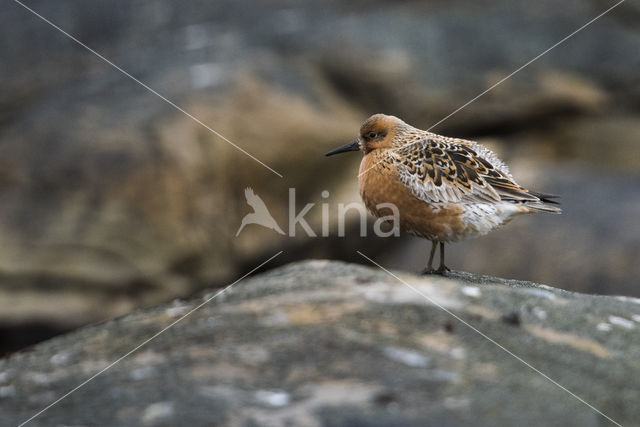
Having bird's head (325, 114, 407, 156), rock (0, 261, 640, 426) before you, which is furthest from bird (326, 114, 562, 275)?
rock (0, 261, 640, 426)

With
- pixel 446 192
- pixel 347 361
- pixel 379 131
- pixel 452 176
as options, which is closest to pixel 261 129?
pixel 379 131

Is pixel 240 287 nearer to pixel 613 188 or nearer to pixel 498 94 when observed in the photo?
pixel 613 188

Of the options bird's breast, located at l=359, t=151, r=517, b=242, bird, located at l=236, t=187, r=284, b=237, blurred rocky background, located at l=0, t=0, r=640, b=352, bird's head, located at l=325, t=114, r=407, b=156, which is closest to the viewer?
bird's breast, located at l=359, t=151, r=517, b=242

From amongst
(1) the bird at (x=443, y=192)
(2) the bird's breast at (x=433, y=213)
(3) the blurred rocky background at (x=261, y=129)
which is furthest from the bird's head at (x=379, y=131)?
(3) the blurred rocky background at (x=261, y=129)

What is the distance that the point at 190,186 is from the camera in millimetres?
14656

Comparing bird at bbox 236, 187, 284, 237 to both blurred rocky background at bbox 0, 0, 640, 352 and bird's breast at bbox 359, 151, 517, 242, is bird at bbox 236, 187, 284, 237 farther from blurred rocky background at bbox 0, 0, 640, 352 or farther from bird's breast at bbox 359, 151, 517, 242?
bird's breast at bbox 359, 151, 517, 242

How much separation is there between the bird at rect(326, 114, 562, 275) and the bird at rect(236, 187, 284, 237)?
811 centimetres

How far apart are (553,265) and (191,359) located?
9.00 meters

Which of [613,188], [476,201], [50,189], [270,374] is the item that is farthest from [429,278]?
[50,189]

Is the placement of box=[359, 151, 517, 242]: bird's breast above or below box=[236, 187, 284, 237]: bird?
below

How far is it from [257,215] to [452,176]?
30.9 ft

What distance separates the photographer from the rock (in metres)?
4.04

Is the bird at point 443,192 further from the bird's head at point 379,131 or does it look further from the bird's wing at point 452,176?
the bird's head at point 379,131

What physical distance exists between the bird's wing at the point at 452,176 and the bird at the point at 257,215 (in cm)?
823
